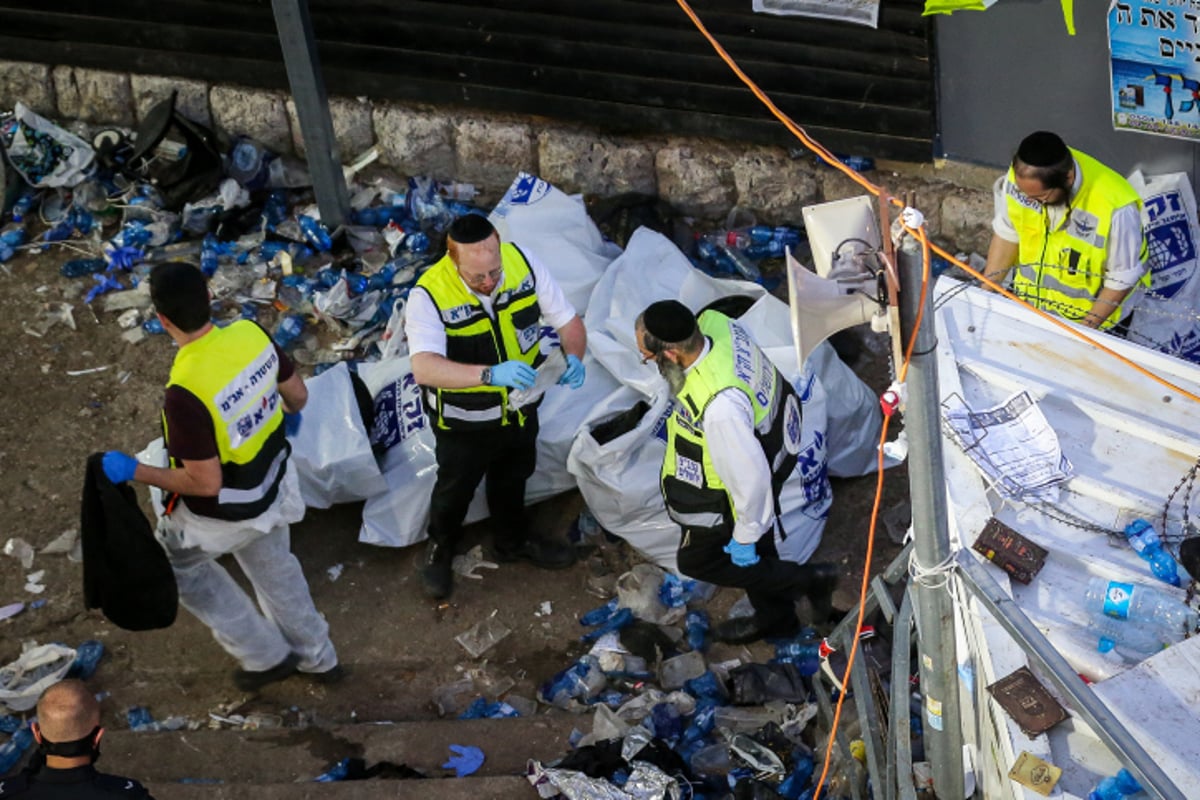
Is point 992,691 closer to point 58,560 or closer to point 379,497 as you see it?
point 379,497

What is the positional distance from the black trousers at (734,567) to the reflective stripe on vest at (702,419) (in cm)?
8

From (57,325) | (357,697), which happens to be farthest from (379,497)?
(57,325)

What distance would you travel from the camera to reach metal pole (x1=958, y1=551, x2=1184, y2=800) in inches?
116

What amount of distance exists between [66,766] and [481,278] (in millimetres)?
2058

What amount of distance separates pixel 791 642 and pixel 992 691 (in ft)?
5.83

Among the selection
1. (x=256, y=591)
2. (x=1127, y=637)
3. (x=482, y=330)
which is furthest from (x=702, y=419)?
(x=256, y=591)

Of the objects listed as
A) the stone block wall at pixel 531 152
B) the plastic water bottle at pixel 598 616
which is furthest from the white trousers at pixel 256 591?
the stone block wall at pixel 531 152

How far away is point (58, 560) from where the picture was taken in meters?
5.82

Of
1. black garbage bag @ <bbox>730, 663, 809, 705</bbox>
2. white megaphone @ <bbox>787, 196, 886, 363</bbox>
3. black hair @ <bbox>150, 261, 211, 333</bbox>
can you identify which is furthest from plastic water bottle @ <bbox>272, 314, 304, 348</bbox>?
white megaphone @ <bbox>787, 196, 886, 363</bbox>

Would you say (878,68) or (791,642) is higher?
(878,68)

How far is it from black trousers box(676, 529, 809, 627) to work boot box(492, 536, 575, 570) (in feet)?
2.51

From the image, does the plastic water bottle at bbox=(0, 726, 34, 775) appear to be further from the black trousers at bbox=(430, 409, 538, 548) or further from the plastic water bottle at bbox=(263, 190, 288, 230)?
the plastic water bottle at bbox=(263, 190, 288, 230)

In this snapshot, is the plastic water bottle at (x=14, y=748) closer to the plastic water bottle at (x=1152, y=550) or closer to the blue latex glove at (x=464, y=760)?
the blue latex glove at (x=464, y=760)

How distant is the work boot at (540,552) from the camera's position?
227 inches
